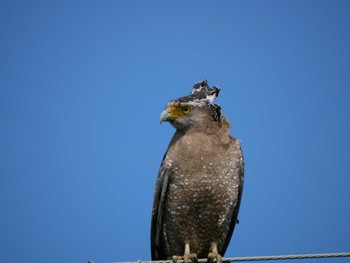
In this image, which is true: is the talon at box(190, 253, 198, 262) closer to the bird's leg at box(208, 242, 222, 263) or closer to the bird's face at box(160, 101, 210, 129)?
the bird's leg at box(208, 242, 222, 263)

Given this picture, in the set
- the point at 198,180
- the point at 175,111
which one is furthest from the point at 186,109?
the point at 198,180

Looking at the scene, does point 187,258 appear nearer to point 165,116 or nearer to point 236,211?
point 236,211

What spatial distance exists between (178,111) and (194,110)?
23 cm

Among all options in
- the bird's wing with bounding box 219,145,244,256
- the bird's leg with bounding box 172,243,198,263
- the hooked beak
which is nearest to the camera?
the bird's leg with bounding box 172,243,198,263

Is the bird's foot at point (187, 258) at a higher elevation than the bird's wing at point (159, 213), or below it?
below

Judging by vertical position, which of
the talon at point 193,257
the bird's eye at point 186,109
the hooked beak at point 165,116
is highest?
the bird's eye at point 186,109

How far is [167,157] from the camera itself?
810 centimetres

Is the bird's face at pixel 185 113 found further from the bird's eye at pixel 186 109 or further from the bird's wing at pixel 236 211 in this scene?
the bird's wing at pixel 236 211

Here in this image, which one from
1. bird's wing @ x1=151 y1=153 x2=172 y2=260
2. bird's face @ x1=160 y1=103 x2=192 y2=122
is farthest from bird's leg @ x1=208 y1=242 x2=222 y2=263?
bird's face @ x1=160 y1=103 x2=192 y2=122

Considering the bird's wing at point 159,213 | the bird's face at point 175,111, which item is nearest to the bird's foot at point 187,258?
the bird's wing at point 159,213

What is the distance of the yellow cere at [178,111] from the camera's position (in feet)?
26.3

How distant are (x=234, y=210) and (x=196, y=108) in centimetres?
162

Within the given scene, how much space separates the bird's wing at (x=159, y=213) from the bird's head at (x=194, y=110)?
684 mm

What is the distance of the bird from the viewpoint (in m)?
7.88
